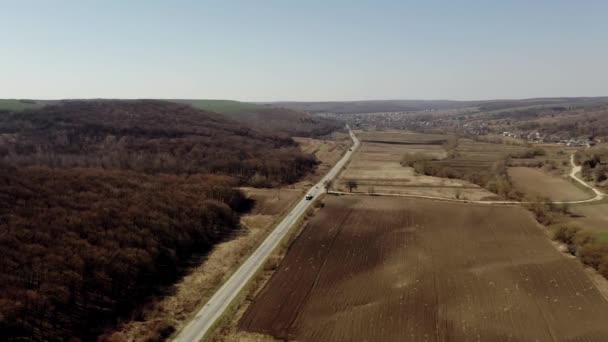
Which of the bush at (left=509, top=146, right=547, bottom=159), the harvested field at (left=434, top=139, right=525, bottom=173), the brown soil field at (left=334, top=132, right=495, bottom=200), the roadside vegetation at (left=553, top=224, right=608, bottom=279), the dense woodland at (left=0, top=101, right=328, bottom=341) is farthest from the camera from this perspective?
the bush at (left=509, top=146, right=547, bottom=159)

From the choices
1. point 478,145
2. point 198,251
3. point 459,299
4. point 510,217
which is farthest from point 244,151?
point 478,145

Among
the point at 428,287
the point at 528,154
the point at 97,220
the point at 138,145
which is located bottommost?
the point at 428,287

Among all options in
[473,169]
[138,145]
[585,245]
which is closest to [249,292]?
[585,245]

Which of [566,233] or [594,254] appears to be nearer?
[594,254]

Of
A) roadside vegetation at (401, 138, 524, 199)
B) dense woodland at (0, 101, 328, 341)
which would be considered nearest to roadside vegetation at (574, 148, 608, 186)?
roadside vegetation at (401, 138, 524, 199)

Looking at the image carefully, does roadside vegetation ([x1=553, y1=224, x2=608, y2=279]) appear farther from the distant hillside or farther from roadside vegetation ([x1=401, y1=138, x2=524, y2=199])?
the distant hillside

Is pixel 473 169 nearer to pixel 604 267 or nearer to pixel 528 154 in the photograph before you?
pixel 528 154

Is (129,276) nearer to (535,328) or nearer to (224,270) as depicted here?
(224,270)

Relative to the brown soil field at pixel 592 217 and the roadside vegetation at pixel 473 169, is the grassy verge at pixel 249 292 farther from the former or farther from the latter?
the roadside vegetation at pixel 473 169
